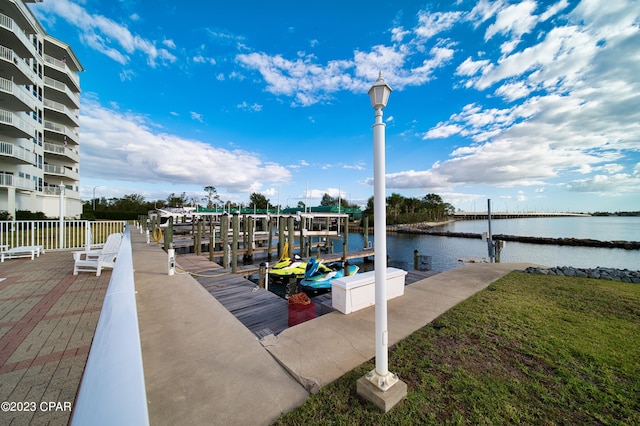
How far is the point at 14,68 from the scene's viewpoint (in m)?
18.7

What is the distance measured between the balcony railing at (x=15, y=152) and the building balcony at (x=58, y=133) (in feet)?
23.8

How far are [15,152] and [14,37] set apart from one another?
896 cm

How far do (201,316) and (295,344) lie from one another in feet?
6.35

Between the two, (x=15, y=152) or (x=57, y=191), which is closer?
(x=15, y=152)

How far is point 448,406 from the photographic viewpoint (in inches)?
94.2

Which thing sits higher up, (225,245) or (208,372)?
(225,245)

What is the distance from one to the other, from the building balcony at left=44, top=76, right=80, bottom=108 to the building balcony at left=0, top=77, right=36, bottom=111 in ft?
19.6

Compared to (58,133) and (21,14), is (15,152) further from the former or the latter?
(21,14)

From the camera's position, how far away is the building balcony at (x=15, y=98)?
17919mm

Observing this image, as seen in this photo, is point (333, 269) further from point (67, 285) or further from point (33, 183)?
point (33, 183)

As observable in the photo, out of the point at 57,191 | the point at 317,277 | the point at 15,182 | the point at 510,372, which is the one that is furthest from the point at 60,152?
the point at 510,372

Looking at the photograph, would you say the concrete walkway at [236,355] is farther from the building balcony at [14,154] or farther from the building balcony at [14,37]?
the building balcony at [14,37]

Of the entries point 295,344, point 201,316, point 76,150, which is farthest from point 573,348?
point 76,150

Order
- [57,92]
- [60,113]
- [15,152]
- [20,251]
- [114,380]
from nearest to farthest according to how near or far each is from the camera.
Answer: [114,380], [20,251], [15,152], [60,113], [57,92]
